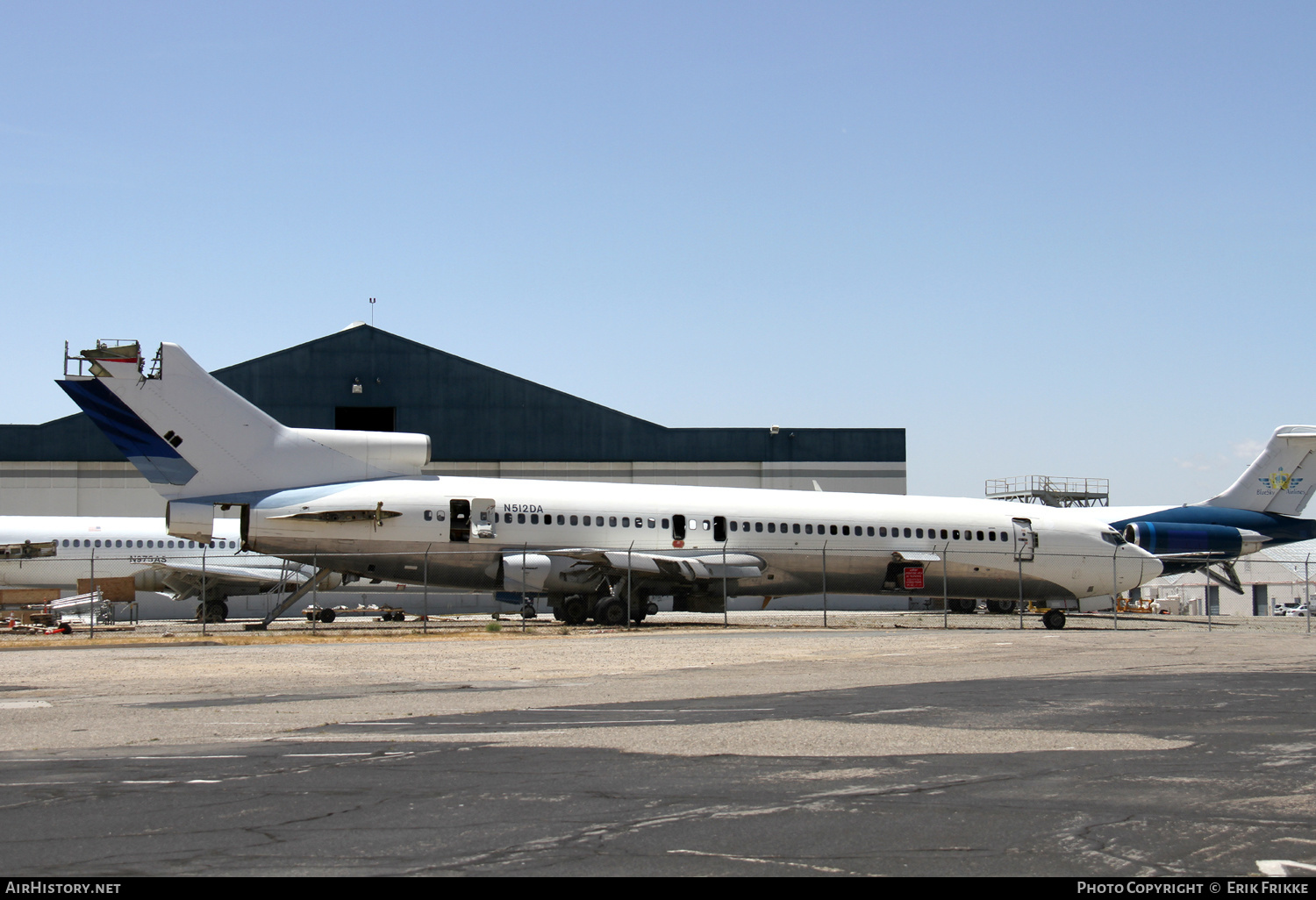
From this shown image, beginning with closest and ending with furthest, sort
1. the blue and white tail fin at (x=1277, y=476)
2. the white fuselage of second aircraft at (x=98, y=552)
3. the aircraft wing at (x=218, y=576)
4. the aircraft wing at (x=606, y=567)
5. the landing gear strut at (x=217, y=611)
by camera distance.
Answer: the aircraft wing at (x=606, y=567)
the aircraft wing at (x=218, y=576)
the white fuselage of second aircraft at (x=98, y=552)
the landing gear strut at (x=217, y=611)
the blue and white tail fin at (x=1277, y=476)

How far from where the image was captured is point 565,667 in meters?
16.9

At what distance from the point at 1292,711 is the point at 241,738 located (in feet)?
31.2

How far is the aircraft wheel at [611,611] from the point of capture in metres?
28.0

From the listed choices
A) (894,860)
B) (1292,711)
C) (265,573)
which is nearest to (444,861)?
(894,860)

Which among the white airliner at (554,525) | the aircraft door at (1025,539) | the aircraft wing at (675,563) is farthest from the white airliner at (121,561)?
the aircraft door at (1025,539)

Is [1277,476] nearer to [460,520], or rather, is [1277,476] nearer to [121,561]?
[460,520]

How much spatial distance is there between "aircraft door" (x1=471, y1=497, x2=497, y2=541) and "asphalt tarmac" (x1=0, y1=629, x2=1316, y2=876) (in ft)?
38.0

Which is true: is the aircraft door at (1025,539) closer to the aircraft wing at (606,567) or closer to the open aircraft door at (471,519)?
the aircraft wing at (606,567)

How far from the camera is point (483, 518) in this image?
27.8 meters

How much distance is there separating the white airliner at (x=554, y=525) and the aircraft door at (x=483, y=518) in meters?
0.03

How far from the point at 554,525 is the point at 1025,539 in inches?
496

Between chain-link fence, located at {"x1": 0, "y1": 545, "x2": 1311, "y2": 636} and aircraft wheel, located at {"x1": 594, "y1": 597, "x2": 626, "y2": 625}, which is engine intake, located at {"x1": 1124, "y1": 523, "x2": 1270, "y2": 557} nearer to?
chain-link fence, located at {"x1": 0, "y1": 545, "x2": 1311, "y2": 636}

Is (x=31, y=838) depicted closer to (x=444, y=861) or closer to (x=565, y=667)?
(x=444, y=861)

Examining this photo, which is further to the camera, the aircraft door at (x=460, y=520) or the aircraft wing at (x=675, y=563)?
the aircraft wing at (x=675, y=563)
